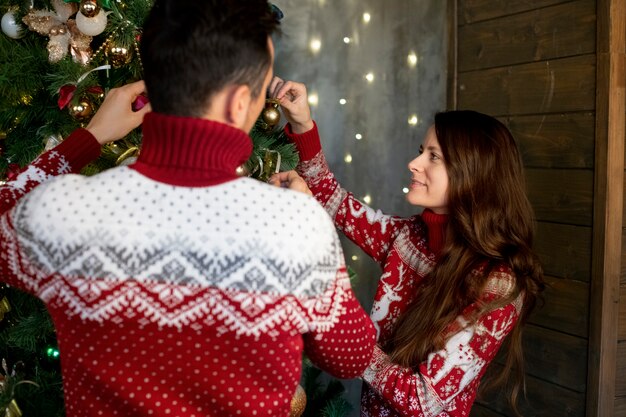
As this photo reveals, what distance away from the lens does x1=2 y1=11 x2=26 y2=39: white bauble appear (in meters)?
1.50

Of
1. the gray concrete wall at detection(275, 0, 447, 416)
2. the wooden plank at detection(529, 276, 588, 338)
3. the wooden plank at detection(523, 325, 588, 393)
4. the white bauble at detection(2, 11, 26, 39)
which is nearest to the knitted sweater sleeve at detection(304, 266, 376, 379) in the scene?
the white bauble at detection(2, 11, 26, 39)

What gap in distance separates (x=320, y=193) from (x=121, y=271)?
100 centimetres

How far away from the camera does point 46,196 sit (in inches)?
34.0

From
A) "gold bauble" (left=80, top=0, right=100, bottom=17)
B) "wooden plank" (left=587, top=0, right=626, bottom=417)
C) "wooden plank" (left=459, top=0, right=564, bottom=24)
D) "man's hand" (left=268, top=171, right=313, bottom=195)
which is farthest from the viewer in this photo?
"wooden plank" (left=459, top=0, right=564, bottom=24)

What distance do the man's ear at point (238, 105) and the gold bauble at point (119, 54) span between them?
61 centimetres

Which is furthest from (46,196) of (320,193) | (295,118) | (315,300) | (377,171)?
(377,171)

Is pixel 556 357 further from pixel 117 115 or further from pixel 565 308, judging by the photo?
pixel 117 115

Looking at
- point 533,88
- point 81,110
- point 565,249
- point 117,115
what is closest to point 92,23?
point 81,110

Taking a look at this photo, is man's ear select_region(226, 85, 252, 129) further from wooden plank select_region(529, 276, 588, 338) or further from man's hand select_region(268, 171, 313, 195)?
wooden plank select_region(529, 276, 588, 338)

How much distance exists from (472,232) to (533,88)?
0.84 meters

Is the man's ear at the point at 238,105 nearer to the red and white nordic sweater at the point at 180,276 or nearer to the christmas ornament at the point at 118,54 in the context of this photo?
the red and white nordic sweater at the point at 180,276

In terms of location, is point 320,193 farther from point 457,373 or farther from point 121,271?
point 121,271

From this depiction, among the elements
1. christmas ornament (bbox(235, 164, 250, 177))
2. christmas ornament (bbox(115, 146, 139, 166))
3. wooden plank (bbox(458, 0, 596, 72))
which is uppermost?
wooden plank (bbox(458, 0, 596, 72))

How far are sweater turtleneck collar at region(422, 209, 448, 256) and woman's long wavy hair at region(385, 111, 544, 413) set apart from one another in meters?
0.02
